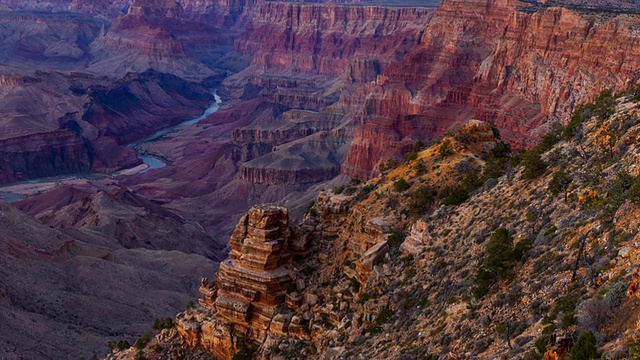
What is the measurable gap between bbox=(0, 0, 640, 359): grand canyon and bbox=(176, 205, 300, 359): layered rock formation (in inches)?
3.8

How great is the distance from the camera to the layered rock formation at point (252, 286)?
30.9 metres

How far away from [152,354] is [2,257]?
118 feet

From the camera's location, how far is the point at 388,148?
102m

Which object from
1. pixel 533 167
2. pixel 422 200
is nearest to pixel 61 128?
pixel 422 200

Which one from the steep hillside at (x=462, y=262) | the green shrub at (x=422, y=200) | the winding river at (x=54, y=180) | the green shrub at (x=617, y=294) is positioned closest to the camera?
the green shrub at (x=617, y=294)

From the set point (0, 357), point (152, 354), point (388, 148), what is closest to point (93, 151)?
point (388, 148)

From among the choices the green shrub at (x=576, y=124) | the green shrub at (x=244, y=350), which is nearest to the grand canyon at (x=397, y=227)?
the green shrub at (x=576, y=124)

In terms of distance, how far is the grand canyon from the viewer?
65.2 ft

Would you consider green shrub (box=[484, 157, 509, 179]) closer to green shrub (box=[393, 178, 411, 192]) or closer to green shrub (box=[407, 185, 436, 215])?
green shrub (box=[407, 185, 436, 215])

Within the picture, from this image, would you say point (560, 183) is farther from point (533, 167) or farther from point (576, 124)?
point (576, 124)

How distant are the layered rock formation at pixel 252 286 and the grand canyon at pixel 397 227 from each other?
10 cm

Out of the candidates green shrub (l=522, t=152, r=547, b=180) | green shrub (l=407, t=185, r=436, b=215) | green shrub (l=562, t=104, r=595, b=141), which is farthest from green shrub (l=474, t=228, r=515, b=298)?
green shrub (l=407, t=185, r=436, b=215)

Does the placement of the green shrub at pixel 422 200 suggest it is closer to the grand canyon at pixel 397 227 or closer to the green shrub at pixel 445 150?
the grand canyon at pixel 397 227

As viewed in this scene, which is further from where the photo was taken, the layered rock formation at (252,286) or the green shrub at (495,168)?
the layered rock formation at (252,286)
